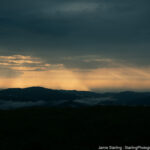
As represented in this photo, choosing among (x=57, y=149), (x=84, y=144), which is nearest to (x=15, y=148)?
(x=57, y=149)

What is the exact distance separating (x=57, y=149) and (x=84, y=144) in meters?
2.30

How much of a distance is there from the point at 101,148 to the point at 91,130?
407cm

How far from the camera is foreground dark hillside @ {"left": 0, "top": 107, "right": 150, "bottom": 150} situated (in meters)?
18.0

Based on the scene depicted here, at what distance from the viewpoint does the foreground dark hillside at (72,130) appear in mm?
17953


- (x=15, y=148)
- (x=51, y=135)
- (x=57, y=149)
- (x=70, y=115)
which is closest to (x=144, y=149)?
(x=57, y=149)

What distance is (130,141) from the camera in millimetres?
17703

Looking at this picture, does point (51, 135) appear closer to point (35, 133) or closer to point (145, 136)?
point (35, 133)

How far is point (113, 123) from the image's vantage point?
22.8 metres

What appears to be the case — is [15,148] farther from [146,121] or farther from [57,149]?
[146,121]

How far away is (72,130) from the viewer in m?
21.3

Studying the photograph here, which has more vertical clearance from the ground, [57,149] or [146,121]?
[146,121]

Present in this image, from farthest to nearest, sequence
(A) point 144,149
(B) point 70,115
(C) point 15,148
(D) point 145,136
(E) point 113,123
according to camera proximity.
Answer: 1. (B) point 70,115
2. (E) point 113,123
3. (D) point 145,136
4. (C) point 15,148
5. (A) point 144,149

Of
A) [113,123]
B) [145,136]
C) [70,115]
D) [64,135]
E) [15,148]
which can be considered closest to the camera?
[15,148]

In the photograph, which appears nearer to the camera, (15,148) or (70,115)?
(15,148)
